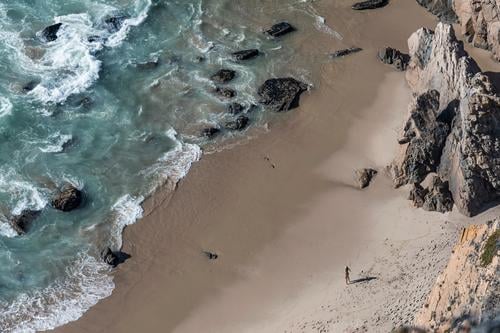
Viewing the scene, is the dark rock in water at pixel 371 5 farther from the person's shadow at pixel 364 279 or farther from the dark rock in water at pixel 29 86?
the person's shadow at pixel 364 279

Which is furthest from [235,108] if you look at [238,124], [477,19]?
[477,19]

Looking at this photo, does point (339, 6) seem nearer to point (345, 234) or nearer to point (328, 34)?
point (328, 34)

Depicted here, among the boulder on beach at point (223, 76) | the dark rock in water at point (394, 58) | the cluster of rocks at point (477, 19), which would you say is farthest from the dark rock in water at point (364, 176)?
the cluster of rocks at point (477, 19)

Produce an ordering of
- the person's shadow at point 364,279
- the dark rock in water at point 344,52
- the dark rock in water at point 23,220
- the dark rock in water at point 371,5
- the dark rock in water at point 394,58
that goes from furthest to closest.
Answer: the dark rock in water at point 371,5
the dark rock in water at point 344,52
the dark rock in water at point 394,58
the dark rock in water at point 23,220
the person's shadow at point 364,279

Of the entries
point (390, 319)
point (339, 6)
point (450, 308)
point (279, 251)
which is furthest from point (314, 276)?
point (339, 6)

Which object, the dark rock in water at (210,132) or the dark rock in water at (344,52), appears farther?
the dark rock in water at (344,52)

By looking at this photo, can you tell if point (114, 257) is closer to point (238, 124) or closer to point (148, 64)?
point (238, 124)
